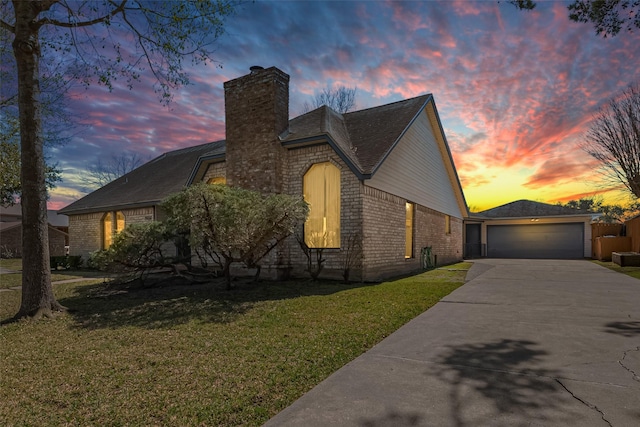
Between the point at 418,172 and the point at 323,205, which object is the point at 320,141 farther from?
the point at 418,172

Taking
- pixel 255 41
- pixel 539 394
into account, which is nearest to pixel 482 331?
pixel 539 394

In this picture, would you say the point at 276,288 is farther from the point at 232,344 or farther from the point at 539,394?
the point at 539,394

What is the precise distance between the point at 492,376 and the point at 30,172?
861 centimetres

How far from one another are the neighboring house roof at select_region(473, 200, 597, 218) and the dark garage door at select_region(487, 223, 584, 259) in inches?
42.3

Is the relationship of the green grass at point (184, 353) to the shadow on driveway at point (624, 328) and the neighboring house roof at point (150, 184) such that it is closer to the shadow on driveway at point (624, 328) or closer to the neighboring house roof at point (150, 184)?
the shadow on driveway at point (624, 328)

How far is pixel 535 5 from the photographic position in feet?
24.7

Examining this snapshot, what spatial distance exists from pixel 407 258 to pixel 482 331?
30.7ft

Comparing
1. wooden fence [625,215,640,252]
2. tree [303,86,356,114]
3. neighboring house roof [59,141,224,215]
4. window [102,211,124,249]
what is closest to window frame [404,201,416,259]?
neighboring house roof [59,141,224,215]

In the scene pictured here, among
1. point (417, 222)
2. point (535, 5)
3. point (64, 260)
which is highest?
point (535, 5)

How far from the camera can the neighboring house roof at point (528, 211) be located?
27.7 m

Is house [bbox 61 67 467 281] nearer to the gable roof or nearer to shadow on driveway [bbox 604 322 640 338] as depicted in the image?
the gable roof

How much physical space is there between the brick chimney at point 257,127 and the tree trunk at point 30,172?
610 centimetres

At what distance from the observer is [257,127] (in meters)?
12.3

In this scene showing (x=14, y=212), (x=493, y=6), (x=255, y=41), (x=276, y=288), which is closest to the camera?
(x=493, y=6)
